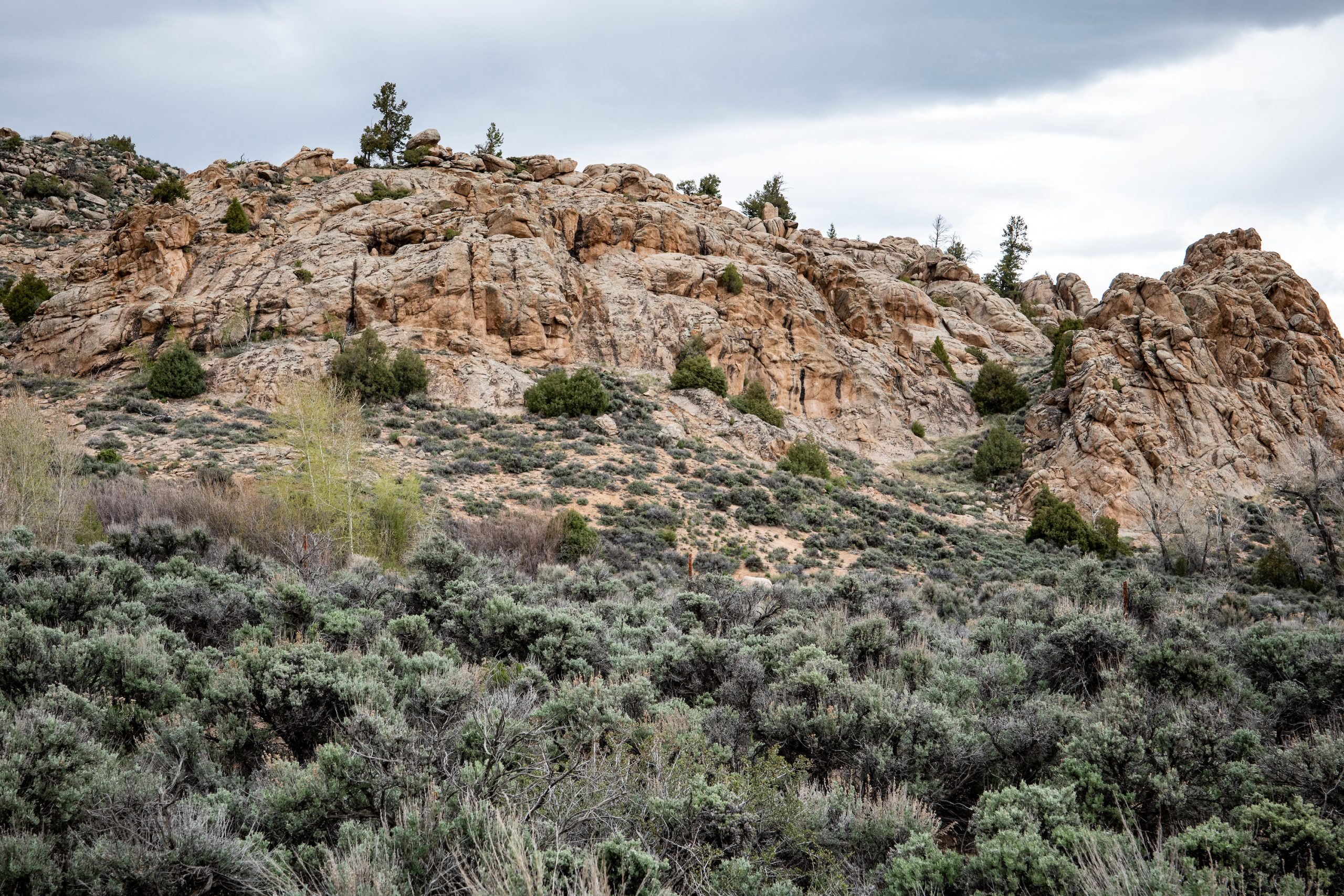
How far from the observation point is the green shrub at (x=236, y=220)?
32.9m

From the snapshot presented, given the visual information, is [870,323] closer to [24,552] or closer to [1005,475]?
[1005,475]

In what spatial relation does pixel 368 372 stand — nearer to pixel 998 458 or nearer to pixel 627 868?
pixel 627 868

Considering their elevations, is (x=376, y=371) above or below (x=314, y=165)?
below

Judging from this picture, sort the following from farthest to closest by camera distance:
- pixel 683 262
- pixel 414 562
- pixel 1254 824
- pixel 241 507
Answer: pixel 683 262
pixel 241 507
pixel 414 562
pixel 1254 824

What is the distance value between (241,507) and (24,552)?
582 centimetres

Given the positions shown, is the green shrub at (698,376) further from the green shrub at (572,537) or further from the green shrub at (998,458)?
the green shrub at (572,537)

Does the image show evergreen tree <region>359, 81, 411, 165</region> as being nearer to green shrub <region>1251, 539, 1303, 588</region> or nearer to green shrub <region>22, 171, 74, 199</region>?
green shrub <region>22, 171, 74, 199</region>

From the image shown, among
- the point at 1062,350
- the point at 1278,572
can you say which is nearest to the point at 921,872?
the point at 1278,572

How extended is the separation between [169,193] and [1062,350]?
2024 inches

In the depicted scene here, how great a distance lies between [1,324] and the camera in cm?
3175

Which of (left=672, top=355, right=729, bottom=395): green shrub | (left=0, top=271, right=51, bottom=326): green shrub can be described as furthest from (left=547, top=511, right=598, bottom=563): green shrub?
(left=0, top=271, right=51, bottom=326): green shrub

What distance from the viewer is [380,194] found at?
121 ft

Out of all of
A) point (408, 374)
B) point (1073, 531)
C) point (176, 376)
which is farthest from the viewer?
point (408, 374)

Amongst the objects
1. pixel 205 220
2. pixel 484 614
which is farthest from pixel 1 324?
pixel 484 614
